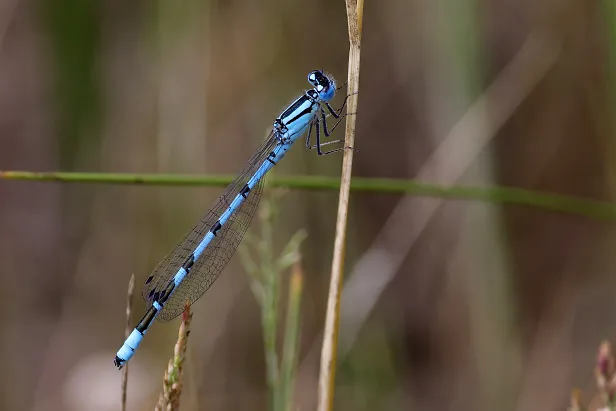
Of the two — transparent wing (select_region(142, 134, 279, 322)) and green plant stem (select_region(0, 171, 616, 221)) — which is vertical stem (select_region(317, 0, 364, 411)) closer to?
green plant stem (select_region(0, 171, 616, 221))

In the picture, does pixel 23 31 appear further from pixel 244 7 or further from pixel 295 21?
pixel 295 21

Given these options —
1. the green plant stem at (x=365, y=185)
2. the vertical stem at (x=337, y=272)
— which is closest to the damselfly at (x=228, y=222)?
the green plant stem at (x=365, y=185)

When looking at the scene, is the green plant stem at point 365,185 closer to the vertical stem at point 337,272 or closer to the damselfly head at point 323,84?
the vertical stem at point 337,272

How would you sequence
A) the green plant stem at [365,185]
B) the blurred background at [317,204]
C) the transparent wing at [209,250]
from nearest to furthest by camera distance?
the green plant stem at [365,185] < the transparent wing at [209,250] < the blurred background at [317,204]

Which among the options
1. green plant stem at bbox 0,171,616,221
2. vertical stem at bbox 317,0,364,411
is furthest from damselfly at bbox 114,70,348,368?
vertical stem at bbox 317,0,364,411

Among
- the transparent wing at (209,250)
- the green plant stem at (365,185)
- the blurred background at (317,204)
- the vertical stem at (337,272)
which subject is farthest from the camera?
the blurred background at (317,204)
